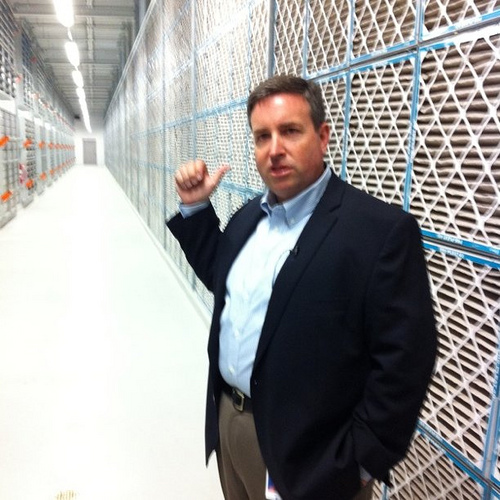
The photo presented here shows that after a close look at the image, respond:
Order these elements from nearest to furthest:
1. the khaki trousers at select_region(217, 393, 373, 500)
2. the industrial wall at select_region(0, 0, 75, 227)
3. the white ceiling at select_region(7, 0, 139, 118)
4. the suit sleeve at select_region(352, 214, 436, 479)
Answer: the suit sleeve at select_region(352, 214, 436, 479) < the khaki trousers at select_region(217, 393, 373, 500) < the industrial wall at select_region(0, 0, 75, 227) < the white ceiling at select_region(7, 0, 139, 118)

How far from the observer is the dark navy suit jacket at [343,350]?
1.11 m

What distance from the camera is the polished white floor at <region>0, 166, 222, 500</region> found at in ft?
8.40

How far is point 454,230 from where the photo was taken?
4.75ft

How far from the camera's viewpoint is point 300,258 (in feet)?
4.01

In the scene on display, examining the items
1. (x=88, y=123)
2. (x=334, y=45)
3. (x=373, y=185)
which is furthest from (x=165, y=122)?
(x=88, y=123)

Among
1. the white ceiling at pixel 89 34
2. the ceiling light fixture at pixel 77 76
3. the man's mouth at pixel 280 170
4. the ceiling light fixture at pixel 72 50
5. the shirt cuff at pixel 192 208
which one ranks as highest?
the white ceiling at pixel 89 34

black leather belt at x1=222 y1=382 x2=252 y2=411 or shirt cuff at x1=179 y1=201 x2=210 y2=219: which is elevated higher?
shirt cuff at x1=179 y1=201 x2=210 y2=219

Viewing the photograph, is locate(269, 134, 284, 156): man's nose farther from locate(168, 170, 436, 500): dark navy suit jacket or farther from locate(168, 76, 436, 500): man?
locate(168, 170, 436, 500): dark navy suit jacket

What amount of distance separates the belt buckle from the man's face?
2.18 ft

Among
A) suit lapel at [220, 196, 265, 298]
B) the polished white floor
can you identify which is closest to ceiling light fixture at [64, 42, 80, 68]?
the polished white floor

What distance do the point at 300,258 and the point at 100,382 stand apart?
280 cm

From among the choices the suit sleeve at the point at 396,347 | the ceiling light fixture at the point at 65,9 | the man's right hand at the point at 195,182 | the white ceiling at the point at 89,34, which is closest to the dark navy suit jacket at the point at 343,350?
the suit sleeve at the point at 396,347

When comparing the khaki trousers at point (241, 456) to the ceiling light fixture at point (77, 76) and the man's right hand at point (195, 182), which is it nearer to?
the man's right hand at point (195, 182)

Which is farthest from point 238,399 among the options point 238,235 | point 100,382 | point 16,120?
point 16,120
